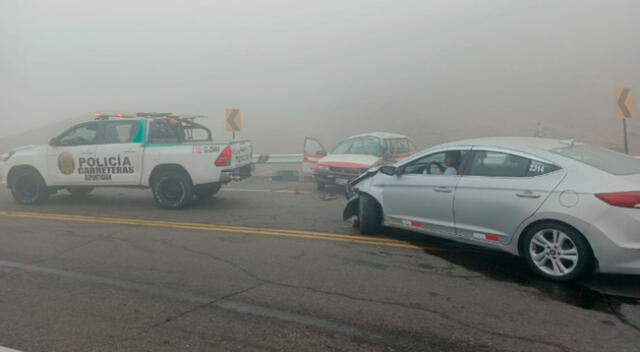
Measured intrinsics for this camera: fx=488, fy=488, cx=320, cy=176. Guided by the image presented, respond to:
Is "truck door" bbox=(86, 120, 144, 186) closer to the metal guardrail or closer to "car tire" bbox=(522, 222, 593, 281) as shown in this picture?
the metal guardrail

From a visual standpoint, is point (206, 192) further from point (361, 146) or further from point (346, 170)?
point (361, 146)

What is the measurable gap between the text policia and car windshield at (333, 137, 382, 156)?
5.34 metres

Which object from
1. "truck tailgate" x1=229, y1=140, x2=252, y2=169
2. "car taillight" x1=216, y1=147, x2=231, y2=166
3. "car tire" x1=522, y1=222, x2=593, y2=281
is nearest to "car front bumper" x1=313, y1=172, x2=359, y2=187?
"truck tailgate" x1=229, y1=140, x2=252, y2=169

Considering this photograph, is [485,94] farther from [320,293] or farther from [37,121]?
[37,121]

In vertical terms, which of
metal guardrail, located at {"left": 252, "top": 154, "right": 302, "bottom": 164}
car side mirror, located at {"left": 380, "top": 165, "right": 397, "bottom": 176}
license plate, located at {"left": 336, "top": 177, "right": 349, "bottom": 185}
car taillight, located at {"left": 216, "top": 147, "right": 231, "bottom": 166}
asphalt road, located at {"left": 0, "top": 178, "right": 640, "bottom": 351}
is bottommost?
asphalt road, located at {"left": 0, "top": 178, "right": 640, "bottom": 351}

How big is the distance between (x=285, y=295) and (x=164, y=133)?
6.09 metres

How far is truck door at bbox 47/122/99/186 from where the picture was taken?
9711 mm

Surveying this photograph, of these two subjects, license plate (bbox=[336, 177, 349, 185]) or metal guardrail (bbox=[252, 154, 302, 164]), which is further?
metal guardrail (bbox=[252, 154, 302, 164])

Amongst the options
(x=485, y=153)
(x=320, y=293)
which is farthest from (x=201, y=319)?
(x=485, y=153)

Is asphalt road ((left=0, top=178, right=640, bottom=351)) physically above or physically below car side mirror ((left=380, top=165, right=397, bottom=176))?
below

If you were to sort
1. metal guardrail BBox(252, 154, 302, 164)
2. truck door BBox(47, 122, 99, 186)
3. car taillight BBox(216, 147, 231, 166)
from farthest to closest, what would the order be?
metal guardrail BBox(252, 154, 302, 164)
truck door BBox(47, 122, 99, 186)
car taillight BBox(216, 147, 231, 166)

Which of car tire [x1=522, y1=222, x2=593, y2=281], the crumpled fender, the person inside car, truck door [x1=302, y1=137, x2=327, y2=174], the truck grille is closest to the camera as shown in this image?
car tire [x1=522, y1=222, x2=593, y2=281]

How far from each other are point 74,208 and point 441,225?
731cm

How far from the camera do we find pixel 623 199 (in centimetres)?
453
